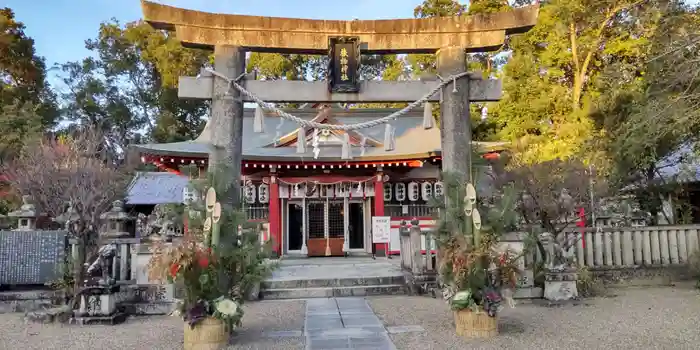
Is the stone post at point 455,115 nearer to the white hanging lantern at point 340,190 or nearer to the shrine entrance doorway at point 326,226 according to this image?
the white hanging lantern at point 340,190

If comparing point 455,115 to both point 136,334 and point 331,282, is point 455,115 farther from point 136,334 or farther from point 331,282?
point 136,334

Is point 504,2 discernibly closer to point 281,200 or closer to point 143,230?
point 281,200

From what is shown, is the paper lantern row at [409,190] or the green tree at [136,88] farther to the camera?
the green tree at [136,88]

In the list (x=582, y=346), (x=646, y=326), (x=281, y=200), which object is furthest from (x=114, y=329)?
(x=281, y=200)

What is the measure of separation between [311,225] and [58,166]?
7.83 m

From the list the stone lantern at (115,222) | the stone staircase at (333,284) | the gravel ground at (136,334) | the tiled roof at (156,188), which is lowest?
the gravel ground at (136,334)

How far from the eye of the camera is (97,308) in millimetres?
7117

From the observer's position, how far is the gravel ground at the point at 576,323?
17.6 feet

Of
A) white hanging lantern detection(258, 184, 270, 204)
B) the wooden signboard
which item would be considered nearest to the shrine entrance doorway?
white hanging lantern detection(258, 184, 270, 204)

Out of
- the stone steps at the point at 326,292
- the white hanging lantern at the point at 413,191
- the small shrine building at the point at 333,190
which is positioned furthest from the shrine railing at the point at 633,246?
the white hanging lantern at the point at 413,191

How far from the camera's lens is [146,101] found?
3225 cm

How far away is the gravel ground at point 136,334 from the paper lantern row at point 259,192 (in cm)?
791

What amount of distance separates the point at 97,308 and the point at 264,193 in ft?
28.1

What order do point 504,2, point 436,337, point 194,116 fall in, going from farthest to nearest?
point 194,116, point 504,2, point 436,337
